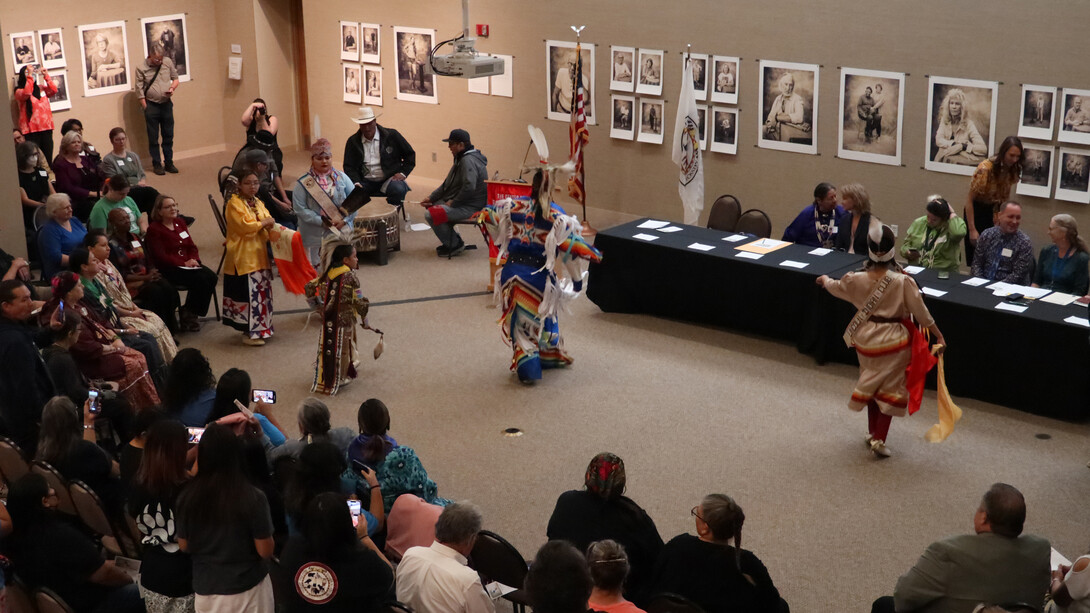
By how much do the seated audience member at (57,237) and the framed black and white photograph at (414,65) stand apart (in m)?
6.25

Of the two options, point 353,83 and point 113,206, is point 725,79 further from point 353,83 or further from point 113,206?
point 113,206

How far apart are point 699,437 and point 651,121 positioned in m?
5.68

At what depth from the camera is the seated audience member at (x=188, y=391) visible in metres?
5.54

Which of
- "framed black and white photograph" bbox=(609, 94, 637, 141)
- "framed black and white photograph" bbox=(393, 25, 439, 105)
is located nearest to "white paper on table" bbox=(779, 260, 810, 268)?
"framed black and white photograph" bbox=(609, 94, 637, 141)

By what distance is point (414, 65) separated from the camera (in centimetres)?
1426

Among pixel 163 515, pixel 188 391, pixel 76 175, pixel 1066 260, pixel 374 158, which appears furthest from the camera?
pixel 374 158

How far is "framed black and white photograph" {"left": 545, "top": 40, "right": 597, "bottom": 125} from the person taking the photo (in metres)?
12.6

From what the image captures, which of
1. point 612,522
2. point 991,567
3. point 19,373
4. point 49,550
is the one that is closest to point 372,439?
point 612,522

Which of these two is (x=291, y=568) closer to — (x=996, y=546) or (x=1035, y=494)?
(x=996, y=546)

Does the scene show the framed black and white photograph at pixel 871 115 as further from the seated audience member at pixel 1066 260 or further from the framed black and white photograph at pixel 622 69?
the seated audience member at pixel 1066 260

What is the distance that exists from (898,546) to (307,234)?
19.3 feet

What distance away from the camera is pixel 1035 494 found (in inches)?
257

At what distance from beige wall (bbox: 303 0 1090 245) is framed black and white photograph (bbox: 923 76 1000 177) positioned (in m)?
0.08

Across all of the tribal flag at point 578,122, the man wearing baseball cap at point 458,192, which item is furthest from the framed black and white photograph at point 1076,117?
the man wearing baseball cap at point 458,192
